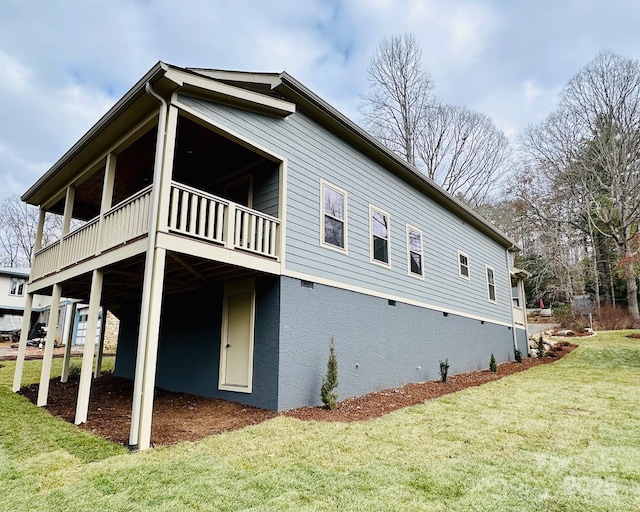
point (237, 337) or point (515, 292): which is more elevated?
point (515, 292)

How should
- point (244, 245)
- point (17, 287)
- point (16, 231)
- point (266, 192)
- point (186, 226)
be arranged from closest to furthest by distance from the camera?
point (244, 245) < point (186, 226) < point (266, 192) < point (17, 287) < point (16, 231)

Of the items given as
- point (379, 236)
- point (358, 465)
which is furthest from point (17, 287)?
point (358, 465)

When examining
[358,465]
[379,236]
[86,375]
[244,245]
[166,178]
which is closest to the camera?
[358,465]

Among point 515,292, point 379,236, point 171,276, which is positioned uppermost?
point 379,236

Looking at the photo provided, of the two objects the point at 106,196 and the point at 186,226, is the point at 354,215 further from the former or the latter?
the point at 106,196

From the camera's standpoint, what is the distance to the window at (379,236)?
Answer: 970 centimetres

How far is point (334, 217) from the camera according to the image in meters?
8.63

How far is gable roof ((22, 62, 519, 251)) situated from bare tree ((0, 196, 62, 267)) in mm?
27296

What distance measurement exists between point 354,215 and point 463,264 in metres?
6.46

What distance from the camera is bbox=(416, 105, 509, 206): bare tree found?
25266 millimetres

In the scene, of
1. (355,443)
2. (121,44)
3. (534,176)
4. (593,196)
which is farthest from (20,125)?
(593,196)

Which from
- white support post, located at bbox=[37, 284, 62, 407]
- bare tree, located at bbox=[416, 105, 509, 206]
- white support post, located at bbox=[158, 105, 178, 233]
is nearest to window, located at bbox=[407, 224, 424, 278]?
white support post, located at bbox=[158, 105, 178, 233]

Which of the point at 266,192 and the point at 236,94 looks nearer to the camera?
the point at 236,94

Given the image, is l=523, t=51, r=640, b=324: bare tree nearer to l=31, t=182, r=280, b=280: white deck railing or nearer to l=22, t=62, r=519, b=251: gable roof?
l=22, t=62, r=519, b=251: gable roof
